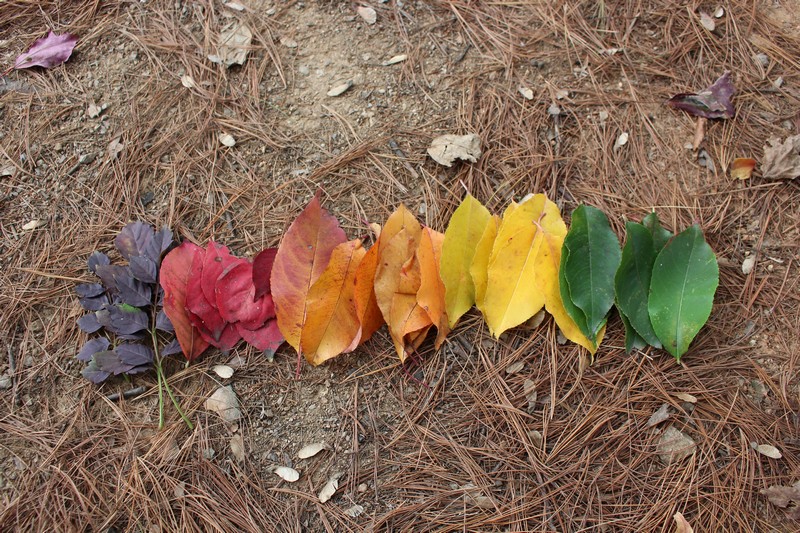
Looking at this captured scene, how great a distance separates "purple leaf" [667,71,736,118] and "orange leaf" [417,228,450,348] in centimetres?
89

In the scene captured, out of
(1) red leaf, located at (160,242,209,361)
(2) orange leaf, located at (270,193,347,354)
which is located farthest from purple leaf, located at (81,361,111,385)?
(2) orange leaf, located at (270,193,347,354)

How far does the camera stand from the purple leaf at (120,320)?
58.6 inches

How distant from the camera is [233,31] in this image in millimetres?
1822

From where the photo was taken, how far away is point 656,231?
5.10ft

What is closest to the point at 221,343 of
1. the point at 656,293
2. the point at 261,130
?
the point at 261,130

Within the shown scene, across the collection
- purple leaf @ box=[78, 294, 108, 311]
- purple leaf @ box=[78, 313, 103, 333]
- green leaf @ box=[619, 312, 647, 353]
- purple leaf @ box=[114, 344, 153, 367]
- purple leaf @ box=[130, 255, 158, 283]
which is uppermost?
purple leaf @ box=[130, 255, 158, 283]

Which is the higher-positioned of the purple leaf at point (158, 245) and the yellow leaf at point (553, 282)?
the purple leaf at point (158, 245)

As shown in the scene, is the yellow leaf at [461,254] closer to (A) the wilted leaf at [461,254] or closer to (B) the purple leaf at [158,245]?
(A) the wilted leaf at [461,254]

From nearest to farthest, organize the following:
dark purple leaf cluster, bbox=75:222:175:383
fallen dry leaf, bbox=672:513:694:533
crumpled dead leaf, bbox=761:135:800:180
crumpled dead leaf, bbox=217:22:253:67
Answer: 1. fallen dry leaf, bbox=672:513:694:533
2. dark purple leaf cluster, bbox=75:222:175:383
3. crumpled dead leaf, bbox=761:135:800:180
4. crumpled dead leaf, bbox=217:22:253:67

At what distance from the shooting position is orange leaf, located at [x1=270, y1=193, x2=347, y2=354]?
1468 millimetres

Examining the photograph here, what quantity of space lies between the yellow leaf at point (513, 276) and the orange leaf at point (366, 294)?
0.29 m

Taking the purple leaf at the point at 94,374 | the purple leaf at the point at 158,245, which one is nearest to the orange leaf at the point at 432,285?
the purple leaf at the point at 158,245

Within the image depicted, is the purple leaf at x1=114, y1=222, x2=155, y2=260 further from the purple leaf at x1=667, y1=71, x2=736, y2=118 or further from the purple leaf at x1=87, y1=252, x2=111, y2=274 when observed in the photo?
the purple leaf at x1=667, y1=71, x2=736, y2=118

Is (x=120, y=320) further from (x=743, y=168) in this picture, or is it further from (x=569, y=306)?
(x=743, y=168)
